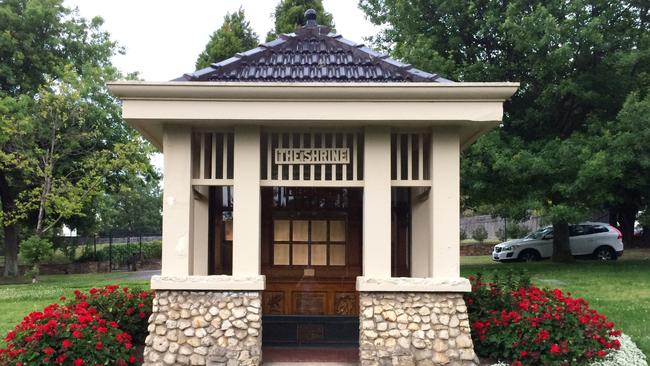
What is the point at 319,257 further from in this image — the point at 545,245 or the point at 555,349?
the point at 545,245

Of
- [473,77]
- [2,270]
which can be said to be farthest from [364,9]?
[2,270]

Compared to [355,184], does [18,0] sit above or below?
above

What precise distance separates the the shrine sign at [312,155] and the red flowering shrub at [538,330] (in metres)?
2.58

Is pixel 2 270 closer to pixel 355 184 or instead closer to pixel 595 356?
pixel 355 184

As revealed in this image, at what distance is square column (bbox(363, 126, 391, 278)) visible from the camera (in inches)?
235

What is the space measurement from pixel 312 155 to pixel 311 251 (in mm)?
1998

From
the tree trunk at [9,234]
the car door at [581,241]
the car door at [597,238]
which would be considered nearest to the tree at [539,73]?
the car door at [581,241]

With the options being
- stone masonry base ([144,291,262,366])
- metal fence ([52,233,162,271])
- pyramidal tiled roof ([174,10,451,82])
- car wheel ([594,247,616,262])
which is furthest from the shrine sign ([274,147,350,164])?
metal fence ([52,233,162,271])

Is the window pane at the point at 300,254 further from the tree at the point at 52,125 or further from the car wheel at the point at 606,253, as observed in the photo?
the car wheel at the point at 606,253

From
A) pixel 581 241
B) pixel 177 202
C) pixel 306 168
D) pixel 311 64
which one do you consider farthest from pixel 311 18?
pixel 581 241

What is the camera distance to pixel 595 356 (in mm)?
5586

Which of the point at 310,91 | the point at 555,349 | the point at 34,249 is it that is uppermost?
the point at 310,91

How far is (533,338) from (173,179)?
4.30m

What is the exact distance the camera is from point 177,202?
19.5 feet
